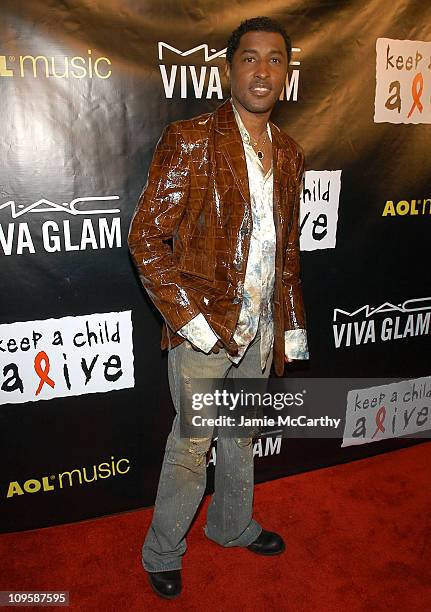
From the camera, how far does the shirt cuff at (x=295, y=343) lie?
1.99 m

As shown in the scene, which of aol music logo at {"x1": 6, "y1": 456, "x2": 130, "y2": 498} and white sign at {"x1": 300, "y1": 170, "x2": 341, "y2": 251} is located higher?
white sign at {"x1": 300, "y1": 170, "x2": 341, "y2": 251}

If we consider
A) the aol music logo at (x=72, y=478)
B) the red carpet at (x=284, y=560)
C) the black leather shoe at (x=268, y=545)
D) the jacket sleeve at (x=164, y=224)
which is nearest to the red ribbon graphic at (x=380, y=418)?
the red carpet at (x=284, y=560)

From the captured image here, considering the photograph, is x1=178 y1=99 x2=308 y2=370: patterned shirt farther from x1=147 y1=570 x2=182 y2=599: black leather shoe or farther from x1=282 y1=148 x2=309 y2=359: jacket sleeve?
x1=147 y1=570 x2=182 y2=599: black leather shoe

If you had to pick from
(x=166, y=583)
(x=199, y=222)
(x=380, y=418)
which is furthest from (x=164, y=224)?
(x=380, y=418)

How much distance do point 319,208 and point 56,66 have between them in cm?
127

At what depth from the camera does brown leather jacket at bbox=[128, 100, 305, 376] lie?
1646 millimetres

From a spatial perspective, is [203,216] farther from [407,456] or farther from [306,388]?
[407,456]

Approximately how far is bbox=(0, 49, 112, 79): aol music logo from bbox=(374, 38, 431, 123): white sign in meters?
1.24

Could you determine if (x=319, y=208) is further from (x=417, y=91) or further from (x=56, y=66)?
(x=56, y=66)

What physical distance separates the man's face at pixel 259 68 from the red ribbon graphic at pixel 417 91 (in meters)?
1.06

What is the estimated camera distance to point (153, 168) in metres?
1.66

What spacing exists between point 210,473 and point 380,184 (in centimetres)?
167

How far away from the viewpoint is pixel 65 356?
7.28ft

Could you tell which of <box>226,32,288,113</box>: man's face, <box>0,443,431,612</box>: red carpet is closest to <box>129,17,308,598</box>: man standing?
<box>226,32,288,113</box>: man's face
